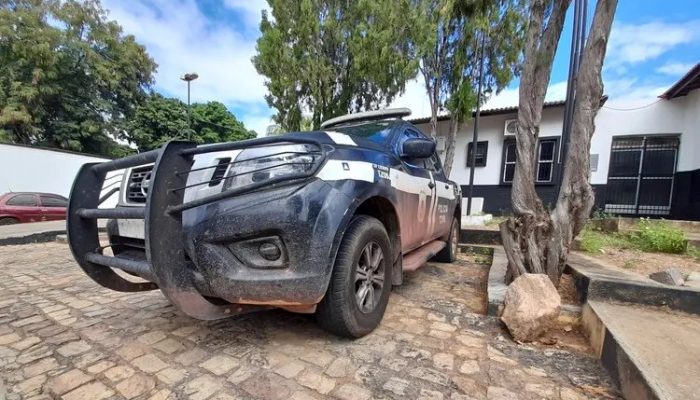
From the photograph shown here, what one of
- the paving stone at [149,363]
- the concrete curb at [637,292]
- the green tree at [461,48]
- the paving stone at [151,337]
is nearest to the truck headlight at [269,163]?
the paving stone at [149,363]

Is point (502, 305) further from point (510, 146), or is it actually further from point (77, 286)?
point (510, 146)

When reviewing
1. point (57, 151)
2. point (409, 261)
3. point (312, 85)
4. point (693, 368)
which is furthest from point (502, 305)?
point (57, 151)

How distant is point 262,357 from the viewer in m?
1.95

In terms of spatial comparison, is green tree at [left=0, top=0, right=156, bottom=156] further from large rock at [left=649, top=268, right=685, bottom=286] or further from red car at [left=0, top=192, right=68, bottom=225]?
large rock at [left=649, top=268, right=685, bottom=286]

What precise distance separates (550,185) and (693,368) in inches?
382

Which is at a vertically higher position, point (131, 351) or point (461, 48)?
point (461, 48)

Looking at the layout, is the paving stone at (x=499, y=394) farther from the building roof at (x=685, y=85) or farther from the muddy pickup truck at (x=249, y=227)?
the building roof at (x=685, y=85)

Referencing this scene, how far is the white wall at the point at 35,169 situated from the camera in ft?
39.0

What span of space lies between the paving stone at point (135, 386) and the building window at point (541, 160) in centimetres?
1089

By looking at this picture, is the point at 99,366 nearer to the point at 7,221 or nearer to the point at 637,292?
the point at 637,292

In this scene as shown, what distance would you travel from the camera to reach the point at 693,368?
5.08 feet

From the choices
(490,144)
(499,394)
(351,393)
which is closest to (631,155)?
(490,144)

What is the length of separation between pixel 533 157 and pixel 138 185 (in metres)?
3.20

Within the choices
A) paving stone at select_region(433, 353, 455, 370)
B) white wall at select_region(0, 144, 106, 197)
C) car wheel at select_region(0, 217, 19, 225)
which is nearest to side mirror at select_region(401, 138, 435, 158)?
paving stone at select_region(433, 353, 455, 370)
